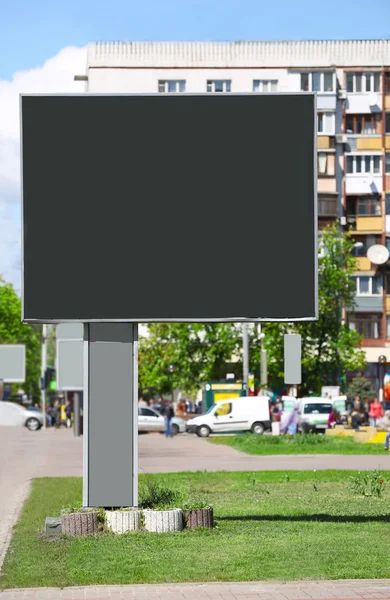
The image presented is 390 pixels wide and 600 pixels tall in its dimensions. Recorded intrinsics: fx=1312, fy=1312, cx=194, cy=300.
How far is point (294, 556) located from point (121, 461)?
338cm

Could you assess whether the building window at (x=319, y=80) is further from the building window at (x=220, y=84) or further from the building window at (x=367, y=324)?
the building window at (x=367, y=324)

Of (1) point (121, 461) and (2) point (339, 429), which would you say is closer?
(1) point (121, 461)

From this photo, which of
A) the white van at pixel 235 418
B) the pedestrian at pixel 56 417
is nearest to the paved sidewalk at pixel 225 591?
the white van at pixel 235 418

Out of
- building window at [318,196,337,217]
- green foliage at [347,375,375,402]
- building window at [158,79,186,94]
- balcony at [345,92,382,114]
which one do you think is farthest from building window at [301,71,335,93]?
green foliage at [347,375,375,402]

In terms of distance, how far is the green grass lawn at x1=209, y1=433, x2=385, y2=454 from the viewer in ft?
133

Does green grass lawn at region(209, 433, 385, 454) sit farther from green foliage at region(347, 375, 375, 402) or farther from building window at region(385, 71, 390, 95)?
building window at region(385, 71, 390, 95)

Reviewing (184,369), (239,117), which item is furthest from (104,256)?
(184,369)

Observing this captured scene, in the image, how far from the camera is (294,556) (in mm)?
13484

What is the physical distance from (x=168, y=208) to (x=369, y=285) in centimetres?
7321

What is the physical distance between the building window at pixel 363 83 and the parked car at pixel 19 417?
1283 inches

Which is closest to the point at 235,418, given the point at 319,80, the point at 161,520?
the point at 319,80

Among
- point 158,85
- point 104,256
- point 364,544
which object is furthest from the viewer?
point 158,85

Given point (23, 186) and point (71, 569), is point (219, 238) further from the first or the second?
point (71, 569)

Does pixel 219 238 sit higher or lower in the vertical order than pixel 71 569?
higher
